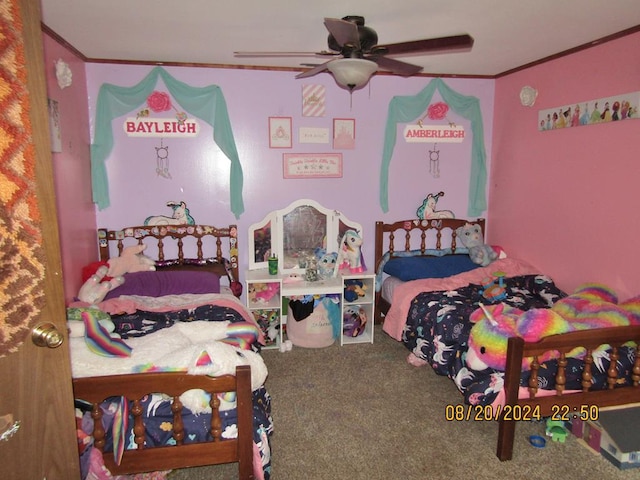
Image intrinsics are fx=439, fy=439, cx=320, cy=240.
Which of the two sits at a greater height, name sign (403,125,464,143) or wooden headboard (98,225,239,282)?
name sign (403,125,464,143)

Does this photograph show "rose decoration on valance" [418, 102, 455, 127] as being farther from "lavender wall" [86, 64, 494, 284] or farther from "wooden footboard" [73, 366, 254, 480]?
"wooden footboard" [73, 366, 254, 480]

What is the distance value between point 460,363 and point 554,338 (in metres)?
0.67

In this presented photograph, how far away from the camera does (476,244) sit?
4.30 metres

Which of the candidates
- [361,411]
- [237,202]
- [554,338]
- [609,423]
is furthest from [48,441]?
[237,202]

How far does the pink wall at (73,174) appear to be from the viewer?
307 cm

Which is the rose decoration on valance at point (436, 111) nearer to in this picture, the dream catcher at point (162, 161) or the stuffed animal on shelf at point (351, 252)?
the stuffed animal on shelf at point (351, 252)

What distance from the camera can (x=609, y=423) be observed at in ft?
7.85

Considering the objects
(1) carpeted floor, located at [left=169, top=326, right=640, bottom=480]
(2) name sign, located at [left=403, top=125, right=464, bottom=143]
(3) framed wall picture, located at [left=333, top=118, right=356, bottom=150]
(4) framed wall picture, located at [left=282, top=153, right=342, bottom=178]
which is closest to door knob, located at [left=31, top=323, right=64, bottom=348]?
(1) carpeted floor, located at [left=169, top=326, right=640, bottom=480]

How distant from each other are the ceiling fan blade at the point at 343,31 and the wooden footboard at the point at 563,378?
5.57 feet

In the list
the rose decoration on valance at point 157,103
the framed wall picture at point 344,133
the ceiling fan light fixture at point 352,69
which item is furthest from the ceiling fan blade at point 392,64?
the rose decoration on valance at point 157,103

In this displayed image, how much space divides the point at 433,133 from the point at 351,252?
144 cm

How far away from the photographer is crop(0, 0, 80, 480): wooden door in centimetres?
111

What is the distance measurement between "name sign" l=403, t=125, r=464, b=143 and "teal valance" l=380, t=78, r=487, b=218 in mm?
109

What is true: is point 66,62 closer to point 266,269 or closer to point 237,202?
point 237,202
